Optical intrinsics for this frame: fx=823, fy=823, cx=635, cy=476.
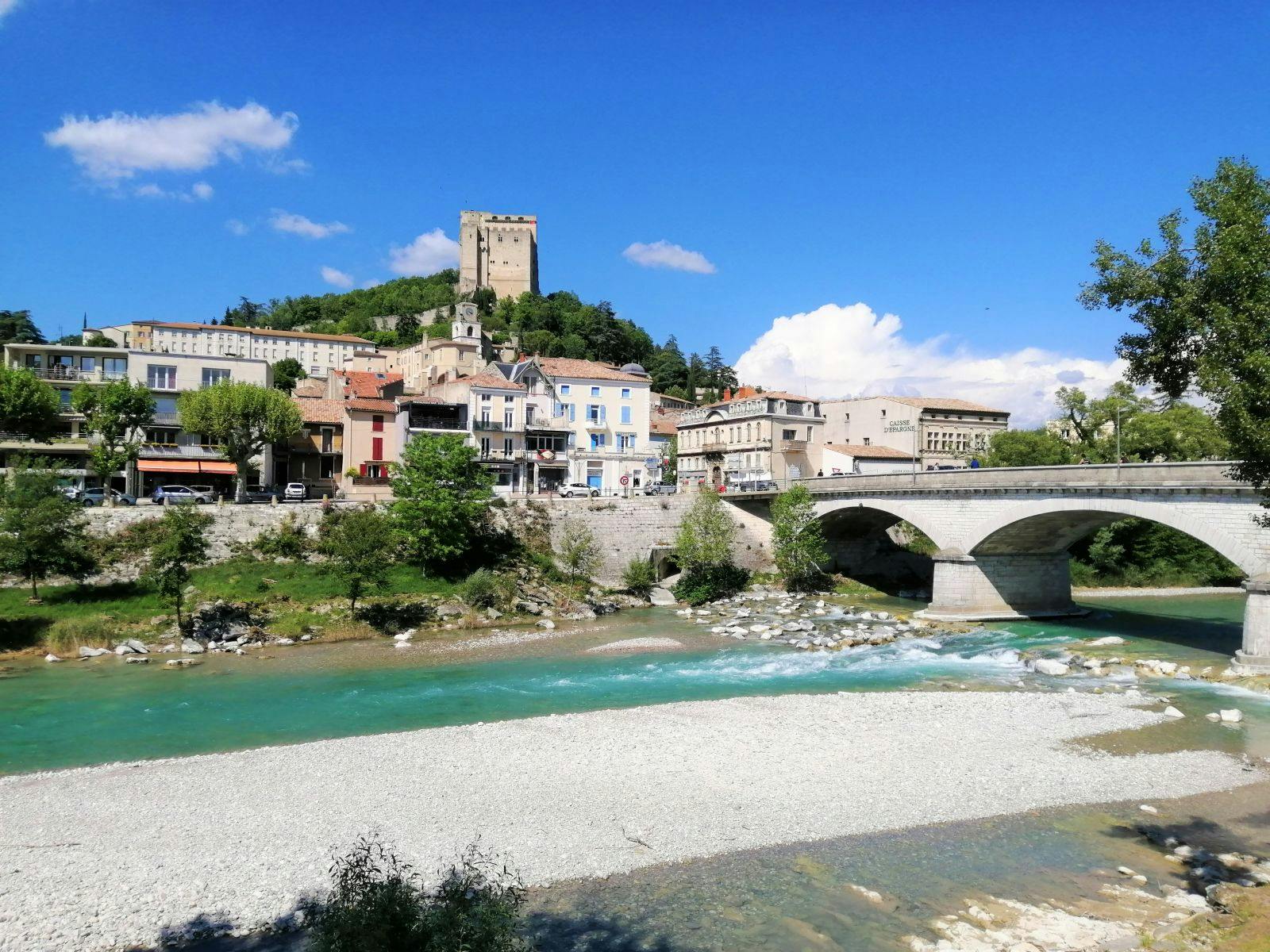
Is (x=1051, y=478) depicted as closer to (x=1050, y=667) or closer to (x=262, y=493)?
(x=1050, y=667)

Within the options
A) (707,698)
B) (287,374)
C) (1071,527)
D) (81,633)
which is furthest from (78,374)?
(1071,527)

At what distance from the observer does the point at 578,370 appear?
6425cm

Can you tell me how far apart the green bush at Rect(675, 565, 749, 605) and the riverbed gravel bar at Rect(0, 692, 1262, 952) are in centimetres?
2431

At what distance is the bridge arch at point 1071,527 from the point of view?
2877cm

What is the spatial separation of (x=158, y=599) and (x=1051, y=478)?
131 ft

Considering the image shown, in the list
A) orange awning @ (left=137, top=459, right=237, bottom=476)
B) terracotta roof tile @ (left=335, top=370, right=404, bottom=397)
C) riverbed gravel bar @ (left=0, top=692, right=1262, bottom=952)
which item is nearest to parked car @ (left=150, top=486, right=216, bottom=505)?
orange awning @ (left=137, top=459, right=237, bottom=476)

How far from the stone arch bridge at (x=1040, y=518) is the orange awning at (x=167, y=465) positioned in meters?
40.9

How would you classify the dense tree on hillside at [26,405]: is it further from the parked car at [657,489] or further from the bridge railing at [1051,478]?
the bridge railing at [1051,478]

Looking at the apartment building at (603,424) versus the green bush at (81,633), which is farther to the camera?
the apartment building at (603,424)

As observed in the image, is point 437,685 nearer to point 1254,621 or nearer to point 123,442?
point 1254,621

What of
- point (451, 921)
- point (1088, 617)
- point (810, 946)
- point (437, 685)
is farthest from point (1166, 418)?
point (451, 921)

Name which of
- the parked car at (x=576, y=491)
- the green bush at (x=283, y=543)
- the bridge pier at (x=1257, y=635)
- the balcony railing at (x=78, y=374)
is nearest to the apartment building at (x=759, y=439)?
the parked car at (x=576, y=491)

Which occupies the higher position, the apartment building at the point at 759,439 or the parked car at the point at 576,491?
the apartment building at the point at 759,439

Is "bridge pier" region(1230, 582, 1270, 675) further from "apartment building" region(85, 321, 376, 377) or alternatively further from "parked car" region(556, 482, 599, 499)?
"apartment building" region(85, 321, 376, 377)
